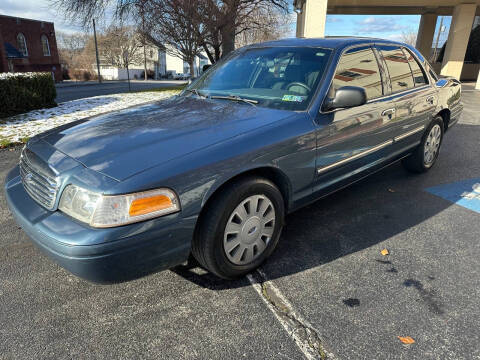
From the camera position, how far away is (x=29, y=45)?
38.2 m

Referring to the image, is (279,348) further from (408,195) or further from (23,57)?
(23,57)

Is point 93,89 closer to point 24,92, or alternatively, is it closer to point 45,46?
point 24,92

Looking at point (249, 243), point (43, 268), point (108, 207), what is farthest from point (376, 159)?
point (43, 268)

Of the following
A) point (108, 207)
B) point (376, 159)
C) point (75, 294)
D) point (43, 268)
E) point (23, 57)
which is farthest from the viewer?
point (23, 57)

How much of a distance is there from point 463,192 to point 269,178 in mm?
2896

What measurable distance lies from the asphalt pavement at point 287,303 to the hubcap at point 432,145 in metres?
1.42

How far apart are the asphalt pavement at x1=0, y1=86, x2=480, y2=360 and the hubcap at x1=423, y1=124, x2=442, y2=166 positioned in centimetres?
142

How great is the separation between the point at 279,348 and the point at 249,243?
75cm

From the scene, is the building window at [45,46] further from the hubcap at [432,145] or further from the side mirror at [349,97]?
the side mirror at [349,97]

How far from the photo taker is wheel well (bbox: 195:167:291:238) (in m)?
2.21

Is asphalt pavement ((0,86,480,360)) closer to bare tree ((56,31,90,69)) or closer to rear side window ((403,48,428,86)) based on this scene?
rear side window ((403,48,428,86))

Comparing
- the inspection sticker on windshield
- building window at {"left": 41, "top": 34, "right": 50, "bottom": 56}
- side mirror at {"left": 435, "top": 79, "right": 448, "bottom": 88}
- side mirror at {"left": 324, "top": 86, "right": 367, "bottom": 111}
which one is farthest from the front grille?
building window at {"left": 41, "top": 34, "right": 50, "bottom": 56}

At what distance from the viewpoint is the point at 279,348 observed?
75.7 inches

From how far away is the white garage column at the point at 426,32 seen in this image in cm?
2147
